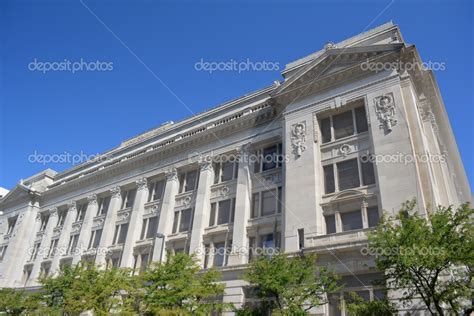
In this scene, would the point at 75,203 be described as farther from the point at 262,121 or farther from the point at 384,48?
the point at 384,48

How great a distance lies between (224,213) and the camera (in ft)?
92.1

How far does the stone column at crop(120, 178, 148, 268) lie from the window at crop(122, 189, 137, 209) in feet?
6.08

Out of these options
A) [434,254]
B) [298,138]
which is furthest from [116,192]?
[434,254]

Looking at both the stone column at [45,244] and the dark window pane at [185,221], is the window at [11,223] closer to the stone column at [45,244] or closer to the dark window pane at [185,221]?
the stone column at [45,244]

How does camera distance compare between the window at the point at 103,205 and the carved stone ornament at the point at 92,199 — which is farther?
the carved stone ornament at the point at 92,199

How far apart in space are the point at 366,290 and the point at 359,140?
30.3 feet

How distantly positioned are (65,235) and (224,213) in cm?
2187

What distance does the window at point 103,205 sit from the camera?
38.7 meters

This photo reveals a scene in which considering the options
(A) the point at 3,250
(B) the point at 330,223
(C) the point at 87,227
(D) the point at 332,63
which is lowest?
(B) the point at 330,223

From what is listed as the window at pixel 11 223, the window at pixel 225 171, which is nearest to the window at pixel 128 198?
the window at pixel 225 171

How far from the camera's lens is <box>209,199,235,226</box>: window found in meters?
27.5

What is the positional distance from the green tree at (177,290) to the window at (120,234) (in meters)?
14.7

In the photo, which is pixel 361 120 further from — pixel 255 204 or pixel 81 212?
pixel 81 212

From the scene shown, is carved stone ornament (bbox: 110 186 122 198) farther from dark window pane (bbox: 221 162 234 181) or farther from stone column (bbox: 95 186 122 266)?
dark window pane (bbox: 221 162 234 181)
